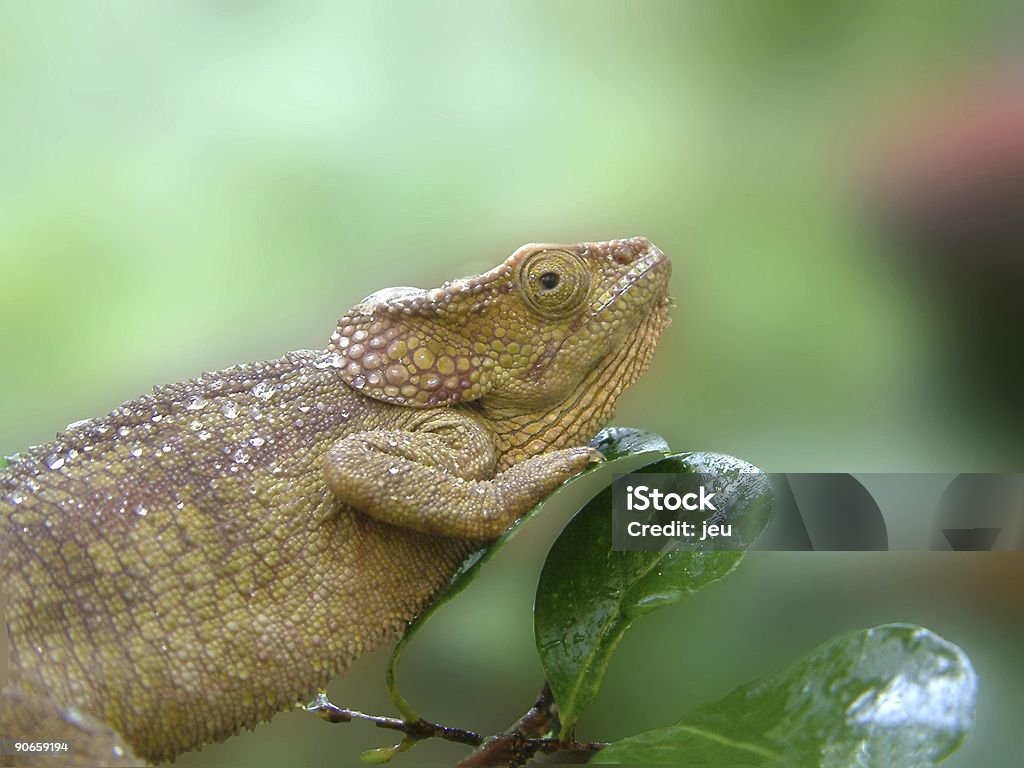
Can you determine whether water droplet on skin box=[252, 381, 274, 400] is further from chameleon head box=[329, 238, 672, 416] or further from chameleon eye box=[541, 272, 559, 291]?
chameleon eye box=[541, 272, 559, 291]

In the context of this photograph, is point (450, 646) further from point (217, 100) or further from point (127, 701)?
point (217, 100)

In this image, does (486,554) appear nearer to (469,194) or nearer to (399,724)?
(399,724)

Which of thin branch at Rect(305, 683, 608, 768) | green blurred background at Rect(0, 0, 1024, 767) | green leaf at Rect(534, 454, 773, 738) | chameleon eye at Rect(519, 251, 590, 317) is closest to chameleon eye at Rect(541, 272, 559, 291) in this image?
chameleon eye at Rect(519, 251, 590, 317)

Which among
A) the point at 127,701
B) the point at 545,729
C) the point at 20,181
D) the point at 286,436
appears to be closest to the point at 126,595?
the point at 127,701

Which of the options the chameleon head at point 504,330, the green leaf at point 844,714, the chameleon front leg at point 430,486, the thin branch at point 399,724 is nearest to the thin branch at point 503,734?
the thin branch at point 399,724

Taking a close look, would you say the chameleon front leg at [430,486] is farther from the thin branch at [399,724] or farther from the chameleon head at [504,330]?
the thin branch at [399,724]

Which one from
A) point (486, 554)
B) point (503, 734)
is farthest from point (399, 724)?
point (486, 554)
